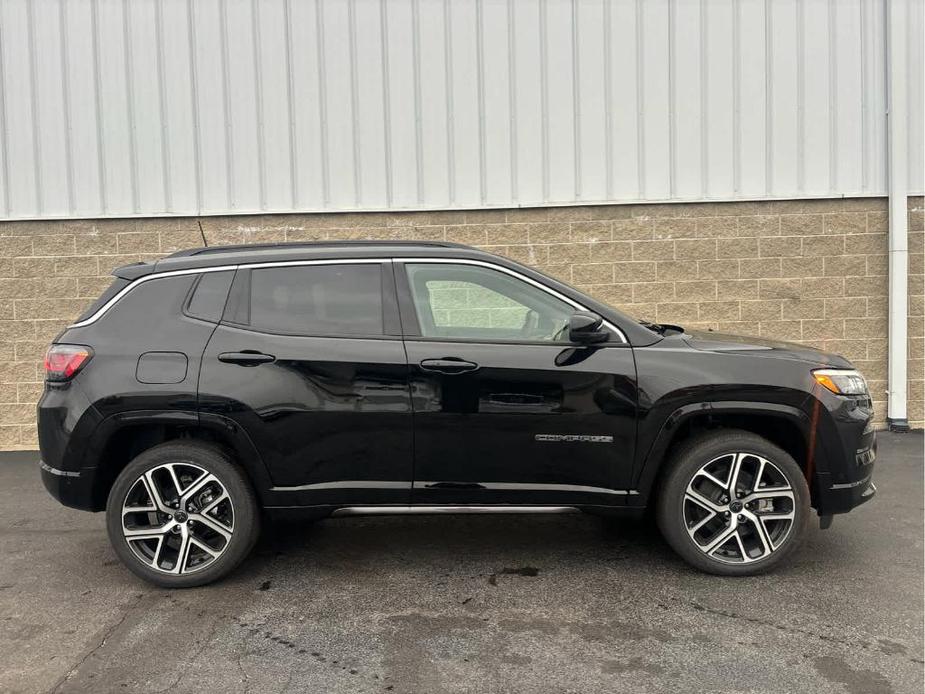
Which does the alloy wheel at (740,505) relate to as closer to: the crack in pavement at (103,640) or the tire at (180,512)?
the tire at (180,512)

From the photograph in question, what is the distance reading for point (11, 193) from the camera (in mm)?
7434

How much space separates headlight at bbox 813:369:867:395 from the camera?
3.94 m

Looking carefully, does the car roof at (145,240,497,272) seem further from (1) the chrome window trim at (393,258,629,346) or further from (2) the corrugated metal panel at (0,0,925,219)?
(2) the corrugated metal panel at (0,0,925,219)

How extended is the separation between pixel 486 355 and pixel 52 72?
6246 millimetres

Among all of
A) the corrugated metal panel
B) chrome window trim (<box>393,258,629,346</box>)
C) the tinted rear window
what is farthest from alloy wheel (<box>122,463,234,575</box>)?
the corrugated metal panel

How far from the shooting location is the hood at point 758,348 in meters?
3.96

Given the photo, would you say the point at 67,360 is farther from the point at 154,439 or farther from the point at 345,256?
the point at 345,256

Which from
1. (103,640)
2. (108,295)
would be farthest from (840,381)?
(108,295)

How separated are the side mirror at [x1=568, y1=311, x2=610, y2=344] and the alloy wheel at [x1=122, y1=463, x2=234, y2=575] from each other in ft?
6.73

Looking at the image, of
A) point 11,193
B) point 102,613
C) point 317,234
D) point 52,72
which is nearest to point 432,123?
point 317,234

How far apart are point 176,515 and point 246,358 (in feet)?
3.06

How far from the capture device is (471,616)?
3580 mm

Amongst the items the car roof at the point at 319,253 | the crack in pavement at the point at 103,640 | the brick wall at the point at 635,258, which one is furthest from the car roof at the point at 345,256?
the brick wall at the point at 635,258

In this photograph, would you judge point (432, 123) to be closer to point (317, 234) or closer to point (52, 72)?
point (317, 234)
